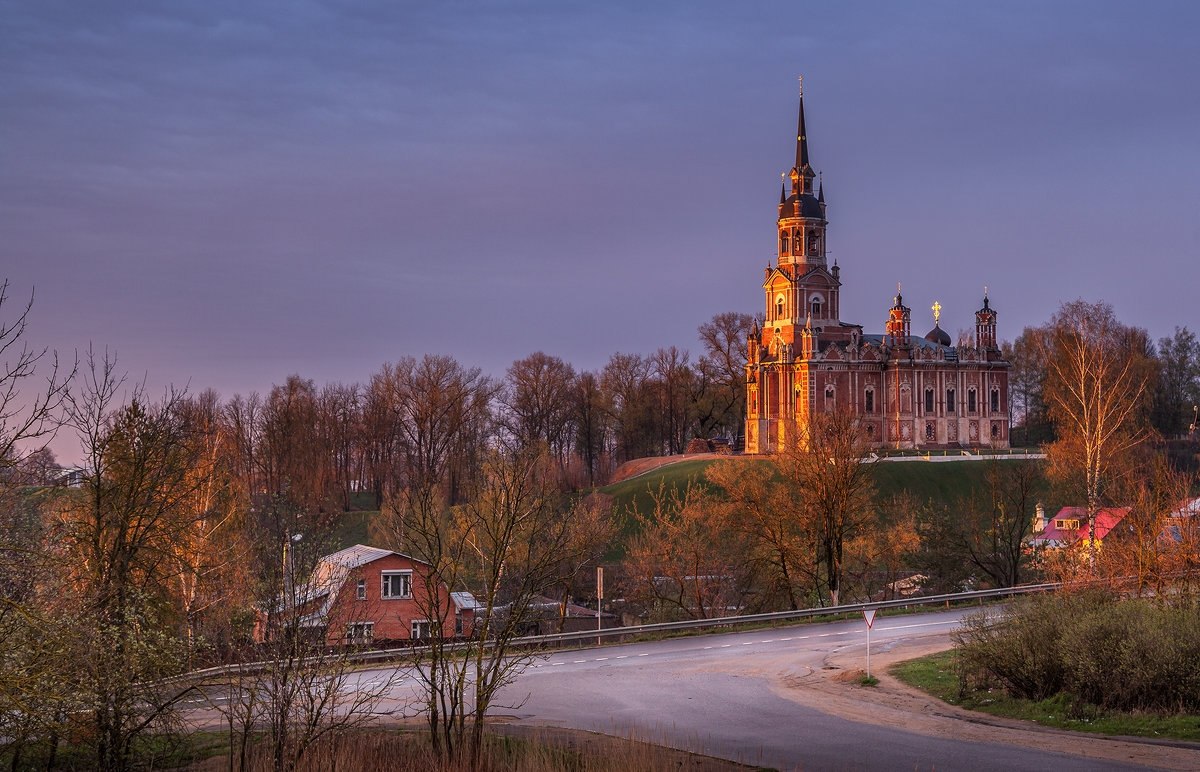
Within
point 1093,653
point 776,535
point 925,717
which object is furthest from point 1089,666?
point 776,535

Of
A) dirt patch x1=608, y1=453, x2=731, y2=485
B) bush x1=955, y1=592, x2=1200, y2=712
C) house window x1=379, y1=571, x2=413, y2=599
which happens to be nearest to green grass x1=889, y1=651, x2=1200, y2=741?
bush x1=955, y1=592, x2=1200, y2=712

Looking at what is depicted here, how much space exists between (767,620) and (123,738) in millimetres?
25169

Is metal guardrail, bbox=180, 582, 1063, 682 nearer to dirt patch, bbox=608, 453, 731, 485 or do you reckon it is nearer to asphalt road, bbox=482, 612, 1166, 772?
asphalt road, bbox=482, 612, 1166, 772

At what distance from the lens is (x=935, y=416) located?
114m

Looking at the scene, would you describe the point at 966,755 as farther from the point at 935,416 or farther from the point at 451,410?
the point at 935,416

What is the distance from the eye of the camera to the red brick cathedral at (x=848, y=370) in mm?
111000

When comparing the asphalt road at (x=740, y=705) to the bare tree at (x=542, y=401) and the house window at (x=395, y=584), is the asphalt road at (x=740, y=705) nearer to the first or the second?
the house window at (x=395, y=584)

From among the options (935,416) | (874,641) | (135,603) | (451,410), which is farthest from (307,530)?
(935,416)

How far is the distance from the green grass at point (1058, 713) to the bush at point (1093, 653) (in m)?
0.26

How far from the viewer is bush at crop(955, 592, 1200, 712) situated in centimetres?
2133

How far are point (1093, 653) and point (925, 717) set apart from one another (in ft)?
10.4

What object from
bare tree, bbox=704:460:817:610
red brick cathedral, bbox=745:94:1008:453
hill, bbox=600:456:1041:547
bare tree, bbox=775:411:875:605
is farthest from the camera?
red brick cathedral, bbox=745:94:1008:453

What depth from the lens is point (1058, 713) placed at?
2234 cm

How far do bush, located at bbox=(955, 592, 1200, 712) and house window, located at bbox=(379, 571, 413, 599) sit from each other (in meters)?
26.7
